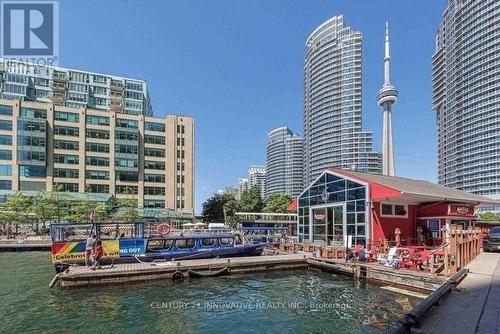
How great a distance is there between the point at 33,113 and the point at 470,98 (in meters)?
134

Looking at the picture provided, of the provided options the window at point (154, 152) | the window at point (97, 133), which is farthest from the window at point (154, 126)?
the window at point (97, 133)

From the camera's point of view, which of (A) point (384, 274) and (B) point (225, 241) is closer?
(A) point (384, 274)

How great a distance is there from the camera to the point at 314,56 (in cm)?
13525

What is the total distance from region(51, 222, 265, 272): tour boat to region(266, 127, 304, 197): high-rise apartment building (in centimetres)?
12829

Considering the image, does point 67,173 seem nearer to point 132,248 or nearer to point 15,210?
point 15,210

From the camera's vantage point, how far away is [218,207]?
70.8 metres

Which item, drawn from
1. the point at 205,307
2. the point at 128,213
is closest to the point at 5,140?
the point at 128,213

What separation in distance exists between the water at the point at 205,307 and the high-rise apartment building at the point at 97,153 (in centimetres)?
5216

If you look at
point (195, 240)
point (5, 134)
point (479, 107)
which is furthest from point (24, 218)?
point (479, 107)

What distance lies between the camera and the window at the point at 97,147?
69250 millimetres

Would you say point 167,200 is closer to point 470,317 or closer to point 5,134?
point 5,134

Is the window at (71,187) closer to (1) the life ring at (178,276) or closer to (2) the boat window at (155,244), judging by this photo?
(2) the boat window at (155,244)

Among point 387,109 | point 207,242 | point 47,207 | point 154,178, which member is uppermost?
point 387,109

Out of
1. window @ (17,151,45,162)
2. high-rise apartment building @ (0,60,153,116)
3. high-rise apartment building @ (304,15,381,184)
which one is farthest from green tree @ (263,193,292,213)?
high-rise apartment building @ (304,15,381,184)
